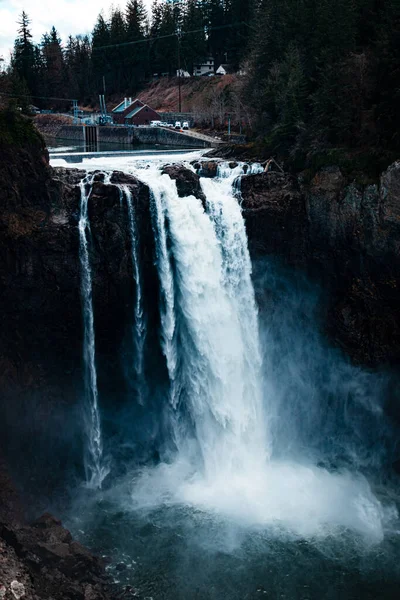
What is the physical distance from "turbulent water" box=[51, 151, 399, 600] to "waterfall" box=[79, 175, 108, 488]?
0.07m

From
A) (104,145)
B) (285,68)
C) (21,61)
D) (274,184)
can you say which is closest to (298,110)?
(285,68)

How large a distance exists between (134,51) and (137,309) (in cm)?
8053

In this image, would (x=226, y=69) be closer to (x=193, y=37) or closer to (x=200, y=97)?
(x=193, y=37)

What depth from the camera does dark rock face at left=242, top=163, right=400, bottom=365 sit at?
26.6m

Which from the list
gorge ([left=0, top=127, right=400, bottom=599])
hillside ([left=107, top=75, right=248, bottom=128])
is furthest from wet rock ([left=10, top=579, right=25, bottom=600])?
hillside ([left=107, top=75, right=248, bottom=128])

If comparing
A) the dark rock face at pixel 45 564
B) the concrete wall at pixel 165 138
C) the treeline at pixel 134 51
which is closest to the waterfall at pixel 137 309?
the dark rock face at pixel 45 564

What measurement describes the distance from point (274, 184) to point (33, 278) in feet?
45.4

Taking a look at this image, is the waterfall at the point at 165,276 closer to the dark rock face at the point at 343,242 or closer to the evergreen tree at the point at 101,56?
the dark rock face at the point at 343,242

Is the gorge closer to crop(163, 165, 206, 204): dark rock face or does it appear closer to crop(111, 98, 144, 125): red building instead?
crop(163, 165, 206, 204): dark rock face

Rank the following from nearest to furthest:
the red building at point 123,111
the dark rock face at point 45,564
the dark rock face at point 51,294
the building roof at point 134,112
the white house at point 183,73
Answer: the dark rock face at point 45,564 < the dark rock face at point 51,294 < the building roof at point 134,112 < the red building at point 123,111 < the white house at point 183,73

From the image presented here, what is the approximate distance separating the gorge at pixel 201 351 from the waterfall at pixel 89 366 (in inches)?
2.8

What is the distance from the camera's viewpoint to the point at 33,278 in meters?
24.7

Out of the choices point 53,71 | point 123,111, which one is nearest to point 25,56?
point 53,71

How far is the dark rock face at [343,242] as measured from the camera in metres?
26.6
